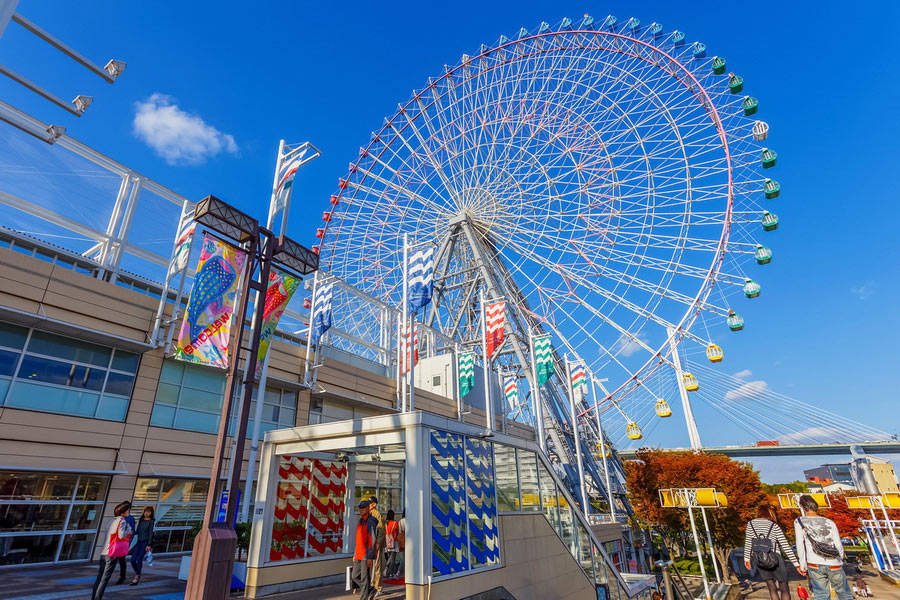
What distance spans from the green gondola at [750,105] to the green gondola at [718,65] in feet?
6.95

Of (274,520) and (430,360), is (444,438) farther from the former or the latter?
(430,360)

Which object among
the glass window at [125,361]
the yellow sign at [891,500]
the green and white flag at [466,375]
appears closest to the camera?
the glass window at [125,361]

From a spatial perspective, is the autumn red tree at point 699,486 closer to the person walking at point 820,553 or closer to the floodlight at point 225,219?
the person walking at point 820,553

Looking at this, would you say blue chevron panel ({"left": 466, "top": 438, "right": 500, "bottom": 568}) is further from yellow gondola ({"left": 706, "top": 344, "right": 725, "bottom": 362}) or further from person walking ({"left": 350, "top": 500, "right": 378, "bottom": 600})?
yellow gondola ({"left": 706, "top": 344, "right": 725, "bottom": 362})

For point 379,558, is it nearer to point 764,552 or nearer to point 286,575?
point 286,575

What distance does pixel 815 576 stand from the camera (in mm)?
6652

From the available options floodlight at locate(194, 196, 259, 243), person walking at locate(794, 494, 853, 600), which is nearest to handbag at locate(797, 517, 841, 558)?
person walking at locate(794, 494, 853, 600)

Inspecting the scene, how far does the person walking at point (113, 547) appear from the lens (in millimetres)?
8164

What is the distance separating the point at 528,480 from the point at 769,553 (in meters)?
5.32

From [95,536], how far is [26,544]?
5.49 feet

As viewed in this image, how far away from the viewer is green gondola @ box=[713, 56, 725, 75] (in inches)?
1054

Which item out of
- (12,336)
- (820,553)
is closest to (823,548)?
(820,553)

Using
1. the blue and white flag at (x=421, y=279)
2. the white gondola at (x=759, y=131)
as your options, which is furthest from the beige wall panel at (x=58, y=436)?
the white gondola at (x=759, y=131)

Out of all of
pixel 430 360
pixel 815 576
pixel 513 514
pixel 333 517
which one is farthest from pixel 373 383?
pixel 815 576
